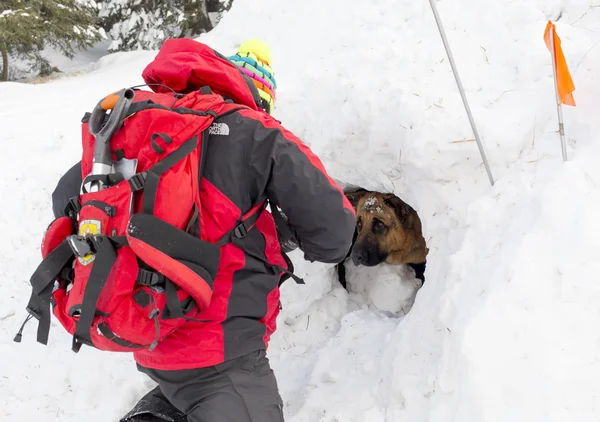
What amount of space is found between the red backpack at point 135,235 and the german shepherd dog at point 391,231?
335cm

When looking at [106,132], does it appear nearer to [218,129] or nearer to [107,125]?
[107,125]

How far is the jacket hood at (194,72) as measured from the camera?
2.09 m

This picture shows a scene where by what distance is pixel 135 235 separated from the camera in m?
1.77

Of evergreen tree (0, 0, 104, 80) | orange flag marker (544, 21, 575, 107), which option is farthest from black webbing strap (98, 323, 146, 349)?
evergreen tree (0, 0, 104, 80)

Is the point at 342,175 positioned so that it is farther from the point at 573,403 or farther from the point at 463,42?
the point at 573,403

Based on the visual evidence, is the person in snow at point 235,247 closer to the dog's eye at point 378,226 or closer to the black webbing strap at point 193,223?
the black webbing strap at point 193,223

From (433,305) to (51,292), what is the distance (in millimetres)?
2418

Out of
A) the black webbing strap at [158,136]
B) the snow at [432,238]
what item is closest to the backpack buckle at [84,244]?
the black webbing strap at [158,136]

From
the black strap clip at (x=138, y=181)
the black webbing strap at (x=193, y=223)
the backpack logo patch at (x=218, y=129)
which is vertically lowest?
the black webbing strap at (x=193, y=223)

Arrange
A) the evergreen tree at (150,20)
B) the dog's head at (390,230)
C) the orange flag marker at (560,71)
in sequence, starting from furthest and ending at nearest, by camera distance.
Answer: the evergreen tree at (150,20) → the dog's head at (390,230) → the orange flag marker at (560,71)

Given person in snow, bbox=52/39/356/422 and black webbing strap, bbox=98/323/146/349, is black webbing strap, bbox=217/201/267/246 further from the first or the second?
black webbing strap, bbox=98/323/146/349

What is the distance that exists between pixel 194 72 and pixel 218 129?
1.09 feet

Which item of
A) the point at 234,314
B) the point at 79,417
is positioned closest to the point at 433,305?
Result: the point at 234,314

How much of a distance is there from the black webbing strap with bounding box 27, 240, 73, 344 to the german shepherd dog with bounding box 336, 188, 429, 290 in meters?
3.53
